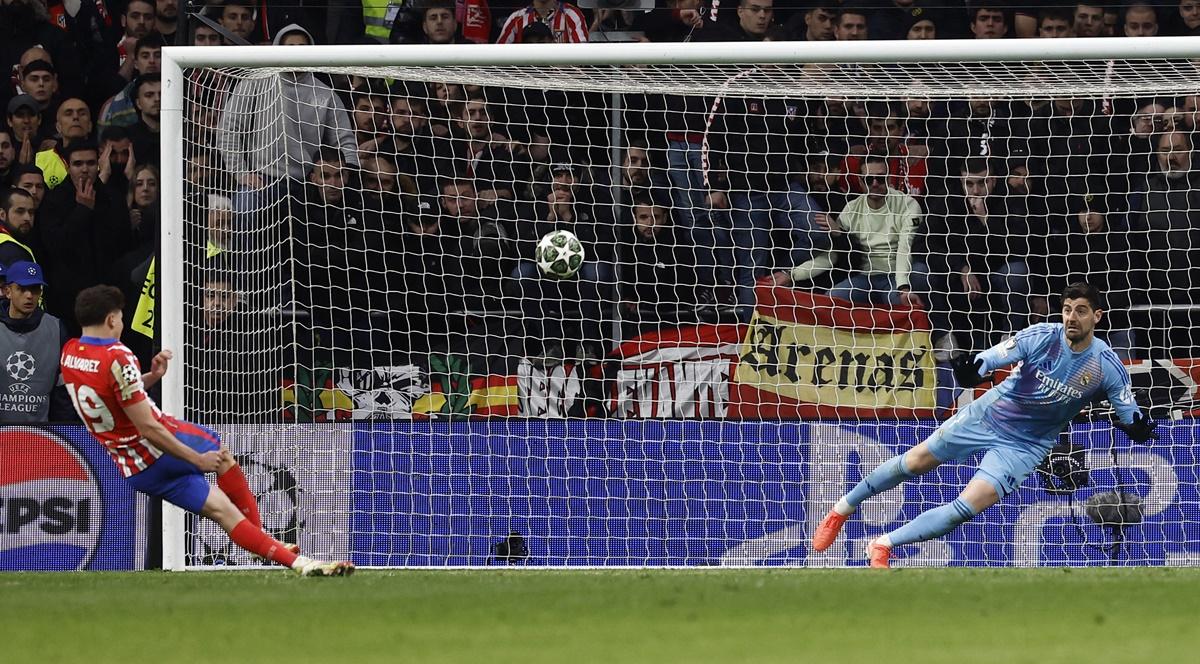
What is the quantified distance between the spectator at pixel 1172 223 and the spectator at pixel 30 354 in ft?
23.6

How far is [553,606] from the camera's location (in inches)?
254

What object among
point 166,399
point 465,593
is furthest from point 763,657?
point 166,399

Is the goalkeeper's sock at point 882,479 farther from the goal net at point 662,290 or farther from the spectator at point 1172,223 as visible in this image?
the spectator at point 1172,223

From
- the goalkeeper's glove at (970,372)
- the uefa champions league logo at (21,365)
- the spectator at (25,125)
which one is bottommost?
the goalkeeper's glove at (970,372)

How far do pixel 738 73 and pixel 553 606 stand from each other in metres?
4.46

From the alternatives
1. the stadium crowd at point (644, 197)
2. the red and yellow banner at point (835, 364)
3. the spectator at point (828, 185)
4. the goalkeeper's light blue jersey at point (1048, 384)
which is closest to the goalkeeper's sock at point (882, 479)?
the goalkeeper's light blue jersey at point (1048, 384)

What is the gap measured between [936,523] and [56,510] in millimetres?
5257

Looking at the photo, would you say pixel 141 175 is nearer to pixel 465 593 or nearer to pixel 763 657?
pixel 465 593

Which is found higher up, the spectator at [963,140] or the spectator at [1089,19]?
the spectator at [1089,19]

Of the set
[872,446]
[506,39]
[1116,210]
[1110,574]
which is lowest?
[1110,574]

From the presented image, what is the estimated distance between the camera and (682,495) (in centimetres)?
1029

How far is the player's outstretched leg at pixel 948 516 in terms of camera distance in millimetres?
Answer: 8977

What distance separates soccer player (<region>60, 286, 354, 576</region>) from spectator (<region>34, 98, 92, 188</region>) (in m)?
4.57

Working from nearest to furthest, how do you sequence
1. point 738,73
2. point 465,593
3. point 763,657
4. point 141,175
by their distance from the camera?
point 763,657
point 465,593
point 738,73
point 141,175
